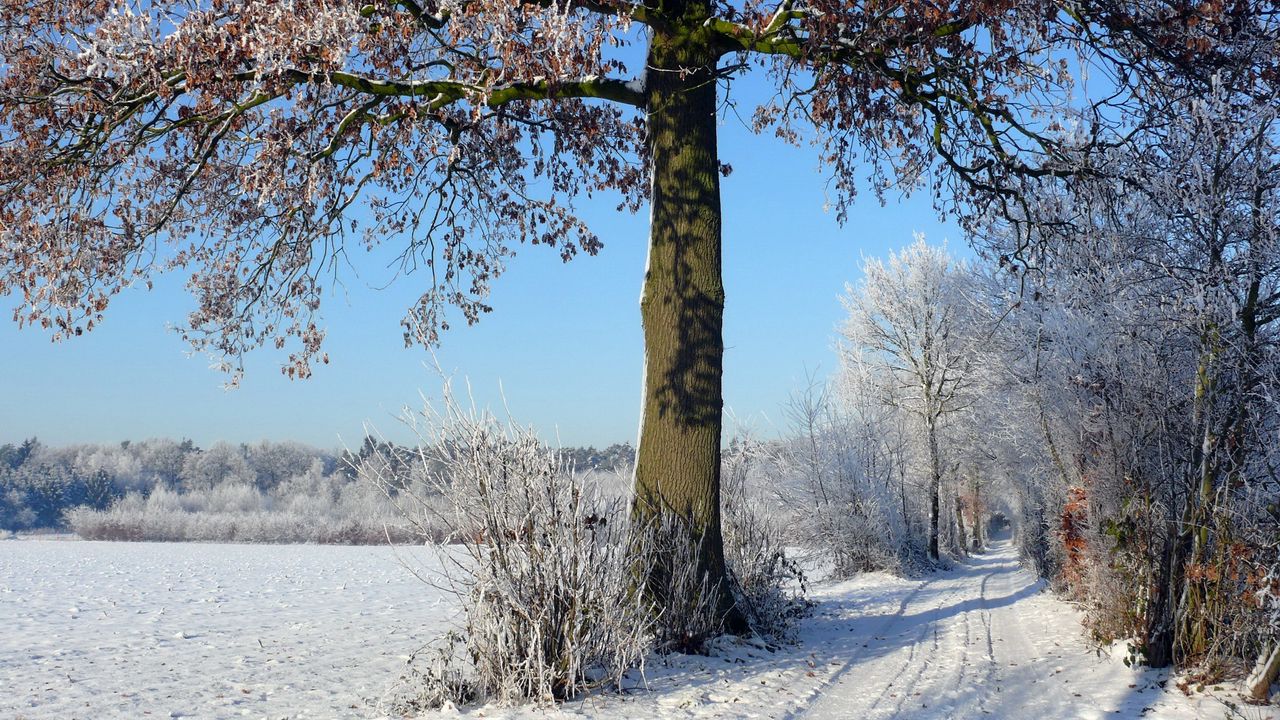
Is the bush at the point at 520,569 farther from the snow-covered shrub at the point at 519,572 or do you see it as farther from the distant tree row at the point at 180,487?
the distant tree row at the point at 180,487

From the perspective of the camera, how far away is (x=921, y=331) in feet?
80.8

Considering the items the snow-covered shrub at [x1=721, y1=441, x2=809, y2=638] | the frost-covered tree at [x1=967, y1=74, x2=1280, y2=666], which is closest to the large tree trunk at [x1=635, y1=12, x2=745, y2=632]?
the snow-covered shrub at [x1=721, y1=441, x2=809, y2=638]

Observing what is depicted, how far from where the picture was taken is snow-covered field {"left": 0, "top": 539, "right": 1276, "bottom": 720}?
19.1ft

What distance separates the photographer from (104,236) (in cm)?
867

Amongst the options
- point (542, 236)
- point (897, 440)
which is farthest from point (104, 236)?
→ point (897, 440)

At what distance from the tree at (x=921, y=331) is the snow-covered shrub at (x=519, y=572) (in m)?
18.9

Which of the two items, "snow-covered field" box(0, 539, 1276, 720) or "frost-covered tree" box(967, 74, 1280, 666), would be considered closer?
"snow-covered field" box(0, 539, 1276, 720)

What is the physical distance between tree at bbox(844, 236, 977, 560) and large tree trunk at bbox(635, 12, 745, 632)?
16.9 meters

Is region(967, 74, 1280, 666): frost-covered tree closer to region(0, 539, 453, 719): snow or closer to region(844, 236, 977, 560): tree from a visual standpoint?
region(0, 539, 453, 719): snow

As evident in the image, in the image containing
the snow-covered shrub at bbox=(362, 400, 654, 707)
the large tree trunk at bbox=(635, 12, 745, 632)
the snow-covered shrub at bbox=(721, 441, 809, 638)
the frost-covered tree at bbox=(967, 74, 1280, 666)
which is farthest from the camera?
the snow-covered shrub at bbox=(721, 441, 809, 638)

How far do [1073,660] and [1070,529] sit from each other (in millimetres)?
2225

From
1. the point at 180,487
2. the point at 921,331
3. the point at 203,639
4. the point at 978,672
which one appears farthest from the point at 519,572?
the point at 180,487

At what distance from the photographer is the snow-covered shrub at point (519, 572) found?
530cm

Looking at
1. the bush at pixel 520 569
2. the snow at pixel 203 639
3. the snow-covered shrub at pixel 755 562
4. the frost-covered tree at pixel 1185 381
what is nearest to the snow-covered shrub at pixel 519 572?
the bush at pixel 520 569
